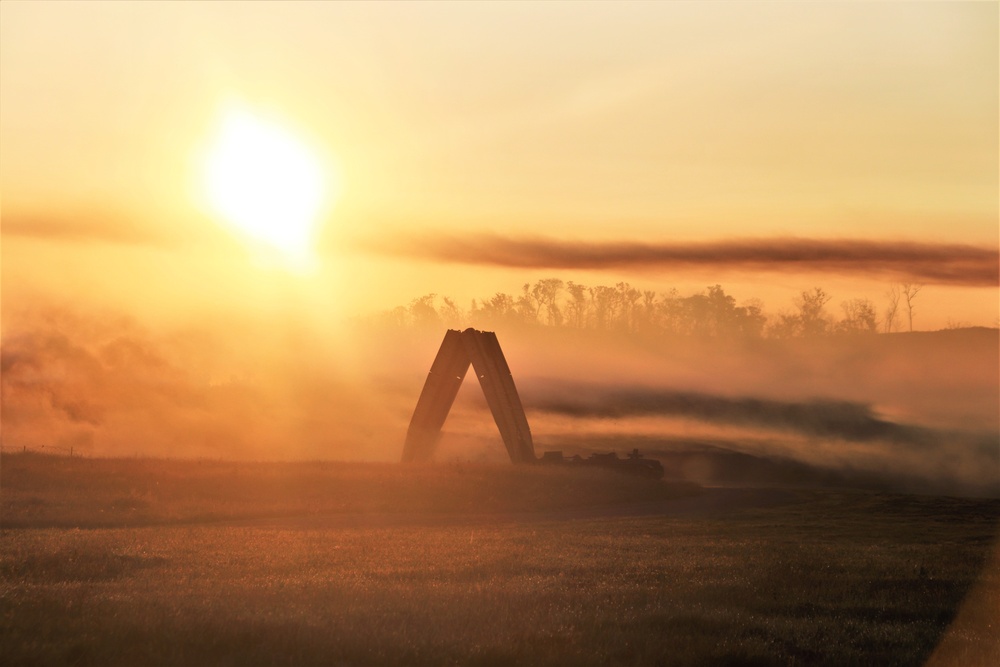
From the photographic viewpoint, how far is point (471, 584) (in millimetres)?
20406

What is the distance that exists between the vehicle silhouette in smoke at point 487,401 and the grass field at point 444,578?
14125 mm

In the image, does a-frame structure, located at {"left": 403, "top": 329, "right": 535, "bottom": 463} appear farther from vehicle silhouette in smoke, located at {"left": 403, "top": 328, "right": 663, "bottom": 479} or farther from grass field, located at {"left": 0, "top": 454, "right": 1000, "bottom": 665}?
grass field, located at {"left": 0, "top": 454, "right": 1000, "bottom": 665}

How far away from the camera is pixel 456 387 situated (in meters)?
58.1

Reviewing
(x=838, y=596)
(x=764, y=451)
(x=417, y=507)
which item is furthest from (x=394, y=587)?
(x=764, y=451)

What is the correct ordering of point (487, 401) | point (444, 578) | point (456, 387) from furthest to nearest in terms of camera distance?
1. point (456, 387)
2. point (487, 401)
3. point (444, 578)

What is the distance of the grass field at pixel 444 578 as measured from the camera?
50.6 feet

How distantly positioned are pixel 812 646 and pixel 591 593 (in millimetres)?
4714

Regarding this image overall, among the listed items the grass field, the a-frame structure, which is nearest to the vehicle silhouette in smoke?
the a-frame structure

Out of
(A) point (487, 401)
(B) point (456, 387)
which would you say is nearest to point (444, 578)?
(A) point (487, 401)

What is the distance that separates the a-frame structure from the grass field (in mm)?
14140

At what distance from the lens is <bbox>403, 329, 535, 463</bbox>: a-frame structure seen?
56406 mm

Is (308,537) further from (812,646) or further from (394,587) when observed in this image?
(812,646)

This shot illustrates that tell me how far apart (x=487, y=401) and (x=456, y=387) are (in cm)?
221

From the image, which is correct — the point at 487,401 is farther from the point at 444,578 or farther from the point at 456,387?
Result: the point at 444,578
